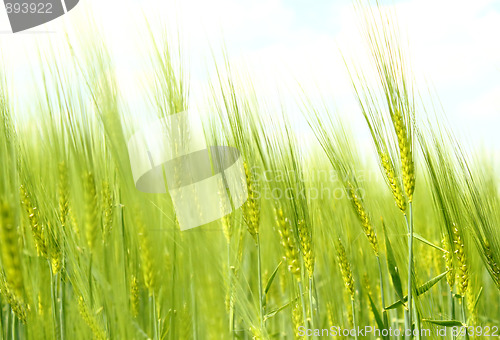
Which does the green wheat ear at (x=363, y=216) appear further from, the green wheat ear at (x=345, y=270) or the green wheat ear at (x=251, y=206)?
the green wheat ear at (x=251, y=206)

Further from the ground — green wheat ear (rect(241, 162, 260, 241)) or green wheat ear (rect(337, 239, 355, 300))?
green wheat ear (rect(241, 162, 260, 241))

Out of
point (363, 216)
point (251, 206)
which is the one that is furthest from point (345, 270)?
point (251, 206)

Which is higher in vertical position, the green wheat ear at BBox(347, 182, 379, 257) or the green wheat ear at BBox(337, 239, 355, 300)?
the green wheat ear at BBox(347, 182, 379, 257)

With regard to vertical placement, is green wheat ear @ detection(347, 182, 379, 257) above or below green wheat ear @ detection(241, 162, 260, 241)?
below

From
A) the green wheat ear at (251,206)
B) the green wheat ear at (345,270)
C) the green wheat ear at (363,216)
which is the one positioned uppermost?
the green wheat ear at (251,206)

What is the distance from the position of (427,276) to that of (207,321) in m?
0.81

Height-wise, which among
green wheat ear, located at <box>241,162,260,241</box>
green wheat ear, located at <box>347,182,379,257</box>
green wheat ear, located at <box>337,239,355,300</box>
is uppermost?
green wheat ear, located at <box>241,162,260,241</box>

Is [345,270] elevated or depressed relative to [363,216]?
depressed

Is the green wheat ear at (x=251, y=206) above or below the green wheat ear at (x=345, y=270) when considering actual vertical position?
above

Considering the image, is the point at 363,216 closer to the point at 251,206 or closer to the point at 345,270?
the point at 345,270

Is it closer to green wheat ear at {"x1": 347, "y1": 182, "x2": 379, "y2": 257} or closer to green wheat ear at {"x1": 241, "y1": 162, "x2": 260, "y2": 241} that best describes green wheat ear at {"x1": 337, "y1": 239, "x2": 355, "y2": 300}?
green wheat ear at {"x1": 347, "y1": 182, "x2": 379, "y2": 257}

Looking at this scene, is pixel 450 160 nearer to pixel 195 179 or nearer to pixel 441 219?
pixel 441 219

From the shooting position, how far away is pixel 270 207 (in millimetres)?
1082

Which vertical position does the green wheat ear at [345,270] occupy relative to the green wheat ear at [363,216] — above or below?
below
